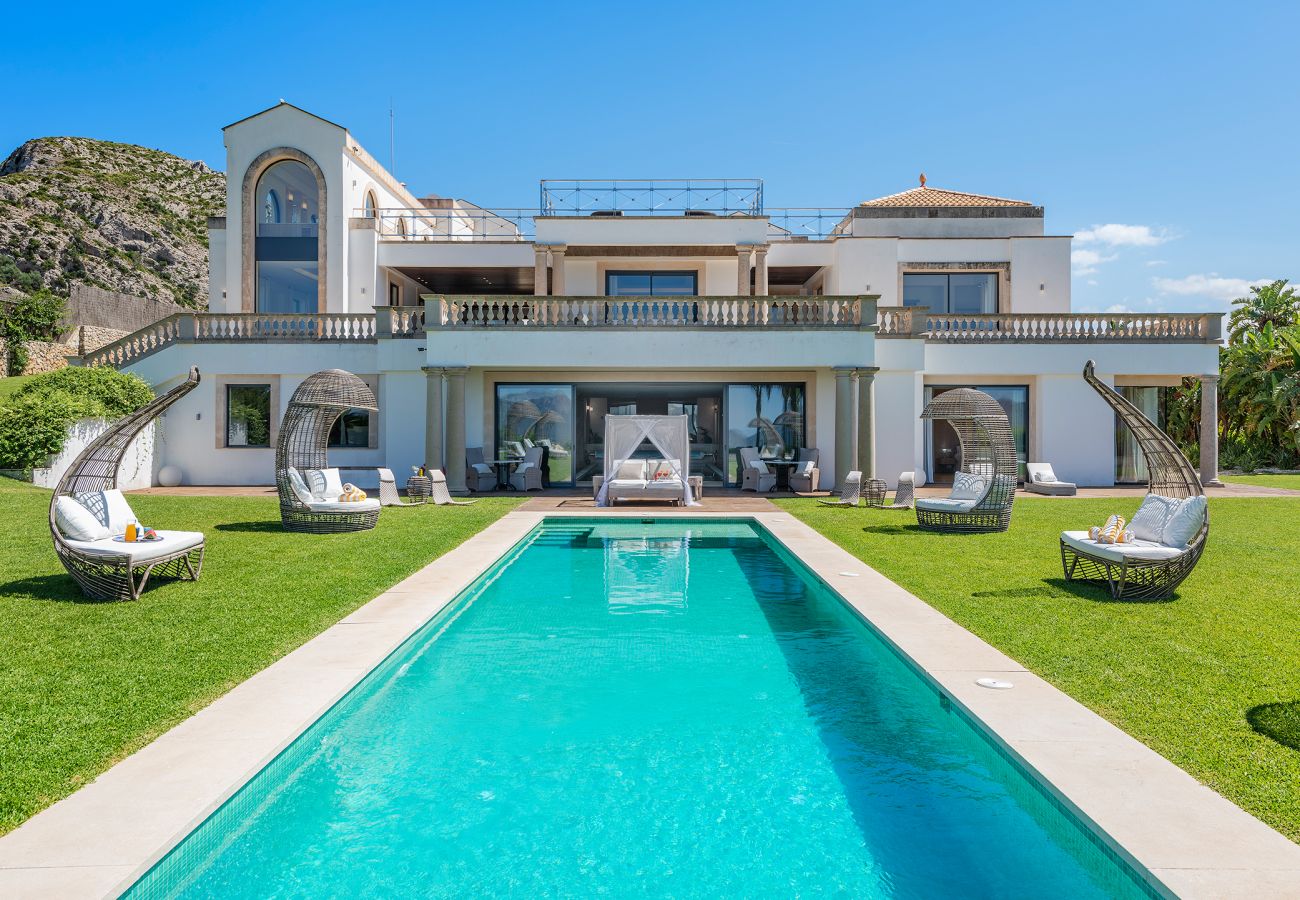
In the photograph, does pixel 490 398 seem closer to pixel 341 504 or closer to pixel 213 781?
pixel 341 504

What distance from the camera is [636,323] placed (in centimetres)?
1992

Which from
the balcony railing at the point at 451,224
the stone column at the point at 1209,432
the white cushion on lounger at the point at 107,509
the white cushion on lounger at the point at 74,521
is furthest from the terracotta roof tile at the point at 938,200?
the white cushion on lounger at the point at 74,521

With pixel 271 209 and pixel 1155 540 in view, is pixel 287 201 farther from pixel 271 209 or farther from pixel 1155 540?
pixel 1155 540

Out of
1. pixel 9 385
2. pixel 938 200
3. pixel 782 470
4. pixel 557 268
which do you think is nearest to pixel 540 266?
pixel 557 268

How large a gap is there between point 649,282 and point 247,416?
40.5ft

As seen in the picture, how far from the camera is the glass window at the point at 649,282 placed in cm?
2588

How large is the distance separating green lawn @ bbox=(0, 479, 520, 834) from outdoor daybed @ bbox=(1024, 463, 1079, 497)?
14501 mm

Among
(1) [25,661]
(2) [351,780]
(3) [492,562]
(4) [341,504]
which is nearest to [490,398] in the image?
(4) [341,504]

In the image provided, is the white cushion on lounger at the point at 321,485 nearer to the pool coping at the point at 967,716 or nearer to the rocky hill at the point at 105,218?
the pool coping at the point at 967,716

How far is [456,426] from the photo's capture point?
65.5ft

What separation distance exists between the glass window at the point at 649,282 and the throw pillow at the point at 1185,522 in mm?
18732

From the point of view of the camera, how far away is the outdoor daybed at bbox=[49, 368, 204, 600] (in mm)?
8062

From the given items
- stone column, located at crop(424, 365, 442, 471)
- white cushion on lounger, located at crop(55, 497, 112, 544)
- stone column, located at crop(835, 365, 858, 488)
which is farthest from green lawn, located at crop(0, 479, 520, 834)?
stone column, located at crop(835, 365, 858, 488)

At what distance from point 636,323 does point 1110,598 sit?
13.4 meters
